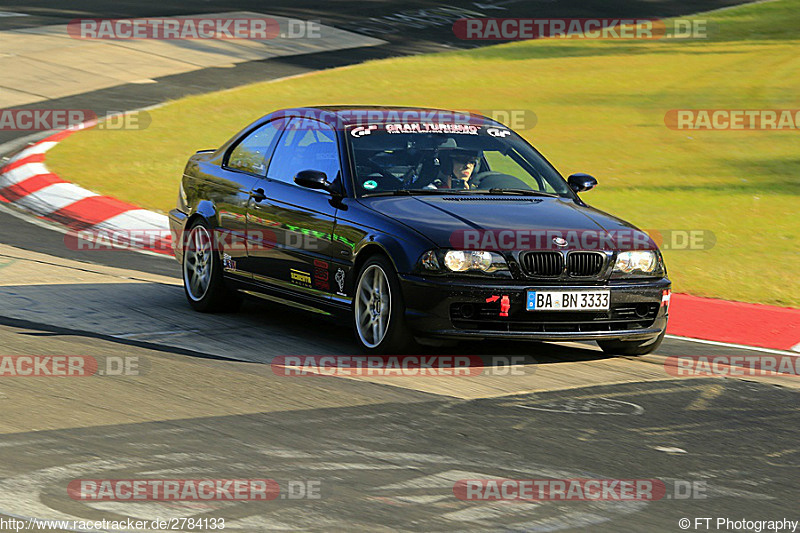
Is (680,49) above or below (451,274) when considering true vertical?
above

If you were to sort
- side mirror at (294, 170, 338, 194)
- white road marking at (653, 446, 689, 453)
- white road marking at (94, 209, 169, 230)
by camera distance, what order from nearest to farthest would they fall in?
white road marking at (653, 446, 689, 453)
side mirror at (294, 170, 338, 194)
white road marking at (94, 209, 169, 230)

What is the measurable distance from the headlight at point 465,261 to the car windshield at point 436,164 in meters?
0.94

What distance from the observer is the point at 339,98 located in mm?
22094

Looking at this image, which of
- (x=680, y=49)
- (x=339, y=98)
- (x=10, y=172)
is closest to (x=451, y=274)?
(x=10, y=172)

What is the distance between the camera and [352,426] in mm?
6535

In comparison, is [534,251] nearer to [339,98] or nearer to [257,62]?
[339,98]

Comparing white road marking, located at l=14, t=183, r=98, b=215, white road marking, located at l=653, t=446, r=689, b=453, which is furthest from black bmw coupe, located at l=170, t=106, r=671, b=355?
white road marking, located at l=14, t=183, r=98, b=215

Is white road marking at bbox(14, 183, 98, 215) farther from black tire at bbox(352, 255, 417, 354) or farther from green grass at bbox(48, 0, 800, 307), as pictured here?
black tire at bbox(352, 255, 417, 354)

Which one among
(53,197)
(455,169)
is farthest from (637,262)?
(53,197)

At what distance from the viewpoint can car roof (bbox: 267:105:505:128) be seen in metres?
9.20

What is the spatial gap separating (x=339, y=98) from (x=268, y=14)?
35.9ft

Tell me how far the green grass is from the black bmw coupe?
2992 mm

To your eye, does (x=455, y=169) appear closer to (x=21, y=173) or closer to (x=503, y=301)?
(x=503, y=301)

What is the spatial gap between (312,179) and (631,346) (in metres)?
2.35
